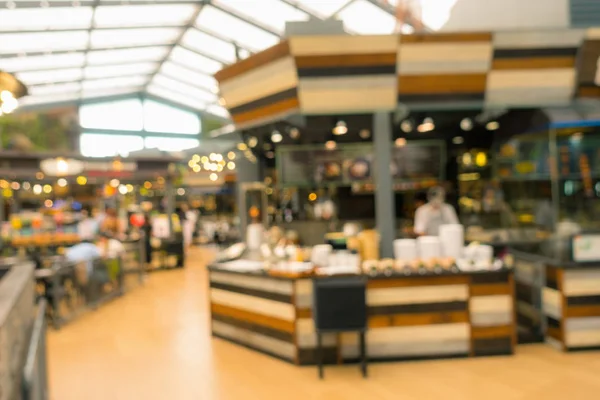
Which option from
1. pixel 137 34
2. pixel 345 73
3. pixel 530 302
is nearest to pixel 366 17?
pixel 137 34

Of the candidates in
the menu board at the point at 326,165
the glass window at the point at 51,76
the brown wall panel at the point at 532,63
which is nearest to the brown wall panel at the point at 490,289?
the brown wall panel at the point at 532,63

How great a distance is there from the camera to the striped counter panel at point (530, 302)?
16.6 ft

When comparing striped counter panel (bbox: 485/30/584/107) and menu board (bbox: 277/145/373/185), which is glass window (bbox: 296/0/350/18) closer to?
menu board (bbox: 277/145/373/185)

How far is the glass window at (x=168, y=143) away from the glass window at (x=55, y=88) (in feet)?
18.3

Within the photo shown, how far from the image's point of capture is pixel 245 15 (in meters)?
13.1

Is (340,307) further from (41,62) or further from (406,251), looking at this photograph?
(41,62)

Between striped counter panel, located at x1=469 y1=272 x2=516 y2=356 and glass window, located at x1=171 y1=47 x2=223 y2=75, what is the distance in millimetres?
14326

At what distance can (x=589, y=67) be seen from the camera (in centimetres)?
511

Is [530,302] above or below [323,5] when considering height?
below

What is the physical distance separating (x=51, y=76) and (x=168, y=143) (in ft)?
31.3

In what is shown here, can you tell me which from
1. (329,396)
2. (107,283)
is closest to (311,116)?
(329,396)

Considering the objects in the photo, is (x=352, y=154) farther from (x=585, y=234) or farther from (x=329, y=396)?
(x=329, y=396)

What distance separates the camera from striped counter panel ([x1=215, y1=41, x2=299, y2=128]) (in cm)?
495

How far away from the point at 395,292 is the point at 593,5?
3.85 metres
